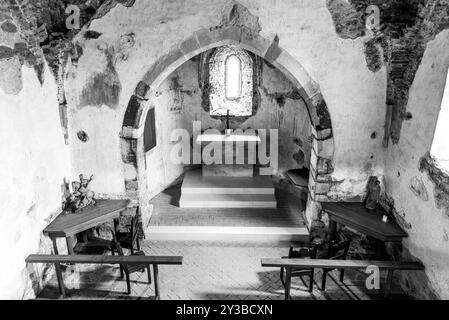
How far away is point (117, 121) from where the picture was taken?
21.1 feet

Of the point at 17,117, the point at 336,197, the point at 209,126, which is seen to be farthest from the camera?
the point at 209,126

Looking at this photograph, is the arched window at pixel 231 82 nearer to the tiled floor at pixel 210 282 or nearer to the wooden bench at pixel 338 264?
the tiled floor at pixel 210 282

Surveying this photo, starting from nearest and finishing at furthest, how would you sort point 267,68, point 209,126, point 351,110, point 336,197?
1. point 351,110
2. point 336,197
3. point 267,68
4. point 209,126

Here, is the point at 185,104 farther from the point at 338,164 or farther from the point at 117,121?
the point at 338,164

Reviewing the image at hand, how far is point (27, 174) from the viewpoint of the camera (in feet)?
17.4

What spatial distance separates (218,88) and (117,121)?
352 cm

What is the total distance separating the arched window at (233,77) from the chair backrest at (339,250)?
4.84 metres

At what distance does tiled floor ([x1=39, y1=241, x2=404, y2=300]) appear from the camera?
5.61 metres

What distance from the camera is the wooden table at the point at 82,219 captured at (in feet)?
18.8

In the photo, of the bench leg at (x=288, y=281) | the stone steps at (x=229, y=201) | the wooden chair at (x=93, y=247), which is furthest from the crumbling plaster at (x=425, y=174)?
the wooden chair at (x=93, y=247)

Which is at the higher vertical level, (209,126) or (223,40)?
(223,40)

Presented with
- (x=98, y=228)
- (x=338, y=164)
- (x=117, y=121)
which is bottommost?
(x=98, y=228)

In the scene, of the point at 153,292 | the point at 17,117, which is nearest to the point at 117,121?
the point at 17,117

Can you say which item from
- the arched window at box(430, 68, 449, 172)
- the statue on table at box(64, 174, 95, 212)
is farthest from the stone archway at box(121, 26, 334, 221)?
the arched window at box(430, 68, 449, 172)
